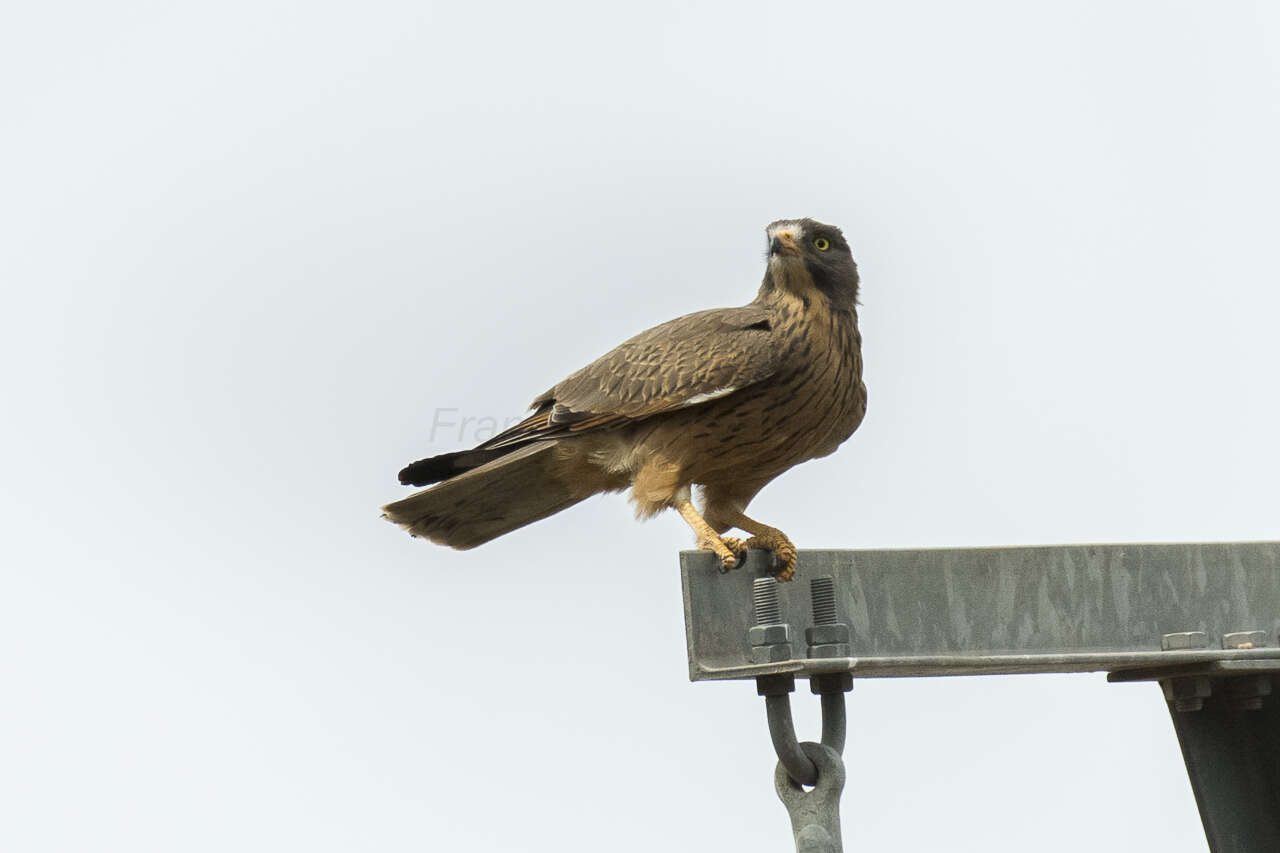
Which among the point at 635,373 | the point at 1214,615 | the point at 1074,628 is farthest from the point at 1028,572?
the point at 635,373

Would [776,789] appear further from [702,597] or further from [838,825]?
[702,597]

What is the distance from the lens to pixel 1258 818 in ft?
12.4

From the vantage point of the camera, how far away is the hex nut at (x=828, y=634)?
3203 millimetres

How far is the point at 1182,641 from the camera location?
3549mm

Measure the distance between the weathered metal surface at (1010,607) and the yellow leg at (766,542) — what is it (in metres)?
0.04

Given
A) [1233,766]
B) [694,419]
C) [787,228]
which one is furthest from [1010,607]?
[787,228]

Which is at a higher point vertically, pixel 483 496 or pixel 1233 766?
pixel 483 496

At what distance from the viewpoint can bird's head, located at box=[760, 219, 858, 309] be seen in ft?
18.4

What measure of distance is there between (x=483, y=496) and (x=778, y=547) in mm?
1741

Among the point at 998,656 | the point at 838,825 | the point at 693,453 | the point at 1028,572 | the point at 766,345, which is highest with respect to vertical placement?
the point at 766,345

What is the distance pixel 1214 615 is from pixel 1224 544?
0.60 feet

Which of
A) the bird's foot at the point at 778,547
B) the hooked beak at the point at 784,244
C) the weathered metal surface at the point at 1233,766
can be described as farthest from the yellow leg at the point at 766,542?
the weathered metal surface at the point at 1233,766

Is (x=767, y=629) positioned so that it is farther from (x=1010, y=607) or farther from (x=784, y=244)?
(x=784, y=244)

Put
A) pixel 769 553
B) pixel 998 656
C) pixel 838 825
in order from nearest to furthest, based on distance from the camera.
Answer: pixel 838 825 → pixel 998 656 → pixel 769 553
